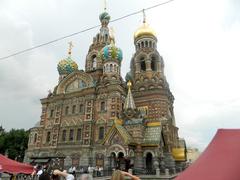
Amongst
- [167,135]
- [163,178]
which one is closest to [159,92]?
[167,135]

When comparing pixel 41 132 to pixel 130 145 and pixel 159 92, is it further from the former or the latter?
pixel 159 92

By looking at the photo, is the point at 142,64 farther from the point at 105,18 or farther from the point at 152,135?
the point at 152,135

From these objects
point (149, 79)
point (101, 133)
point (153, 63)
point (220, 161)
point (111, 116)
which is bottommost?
point (220, 161)

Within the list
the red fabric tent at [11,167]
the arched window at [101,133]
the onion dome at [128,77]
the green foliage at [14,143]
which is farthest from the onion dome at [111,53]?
the green foliage at [14,143]

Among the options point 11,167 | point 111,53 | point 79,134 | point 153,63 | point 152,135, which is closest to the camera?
point 11,167

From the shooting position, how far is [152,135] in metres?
23.2

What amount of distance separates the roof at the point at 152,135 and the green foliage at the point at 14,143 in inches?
1066

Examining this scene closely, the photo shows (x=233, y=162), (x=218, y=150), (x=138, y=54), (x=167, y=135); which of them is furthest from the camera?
(x=138, y=54)

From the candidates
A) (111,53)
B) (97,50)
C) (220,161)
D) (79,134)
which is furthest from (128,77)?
(220,161)

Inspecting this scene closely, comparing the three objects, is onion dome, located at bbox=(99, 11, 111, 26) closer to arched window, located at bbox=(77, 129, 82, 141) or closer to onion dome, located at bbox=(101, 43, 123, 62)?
onion dome, located at bbox=(101, 43, 123, 62)

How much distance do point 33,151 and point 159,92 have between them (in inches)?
667

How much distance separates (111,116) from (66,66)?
11.7 metres

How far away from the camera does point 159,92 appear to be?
1111 inches

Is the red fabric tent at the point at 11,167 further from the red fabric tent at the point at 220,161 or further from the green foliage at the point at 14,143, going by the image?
the green foliage at the point at 14,143
